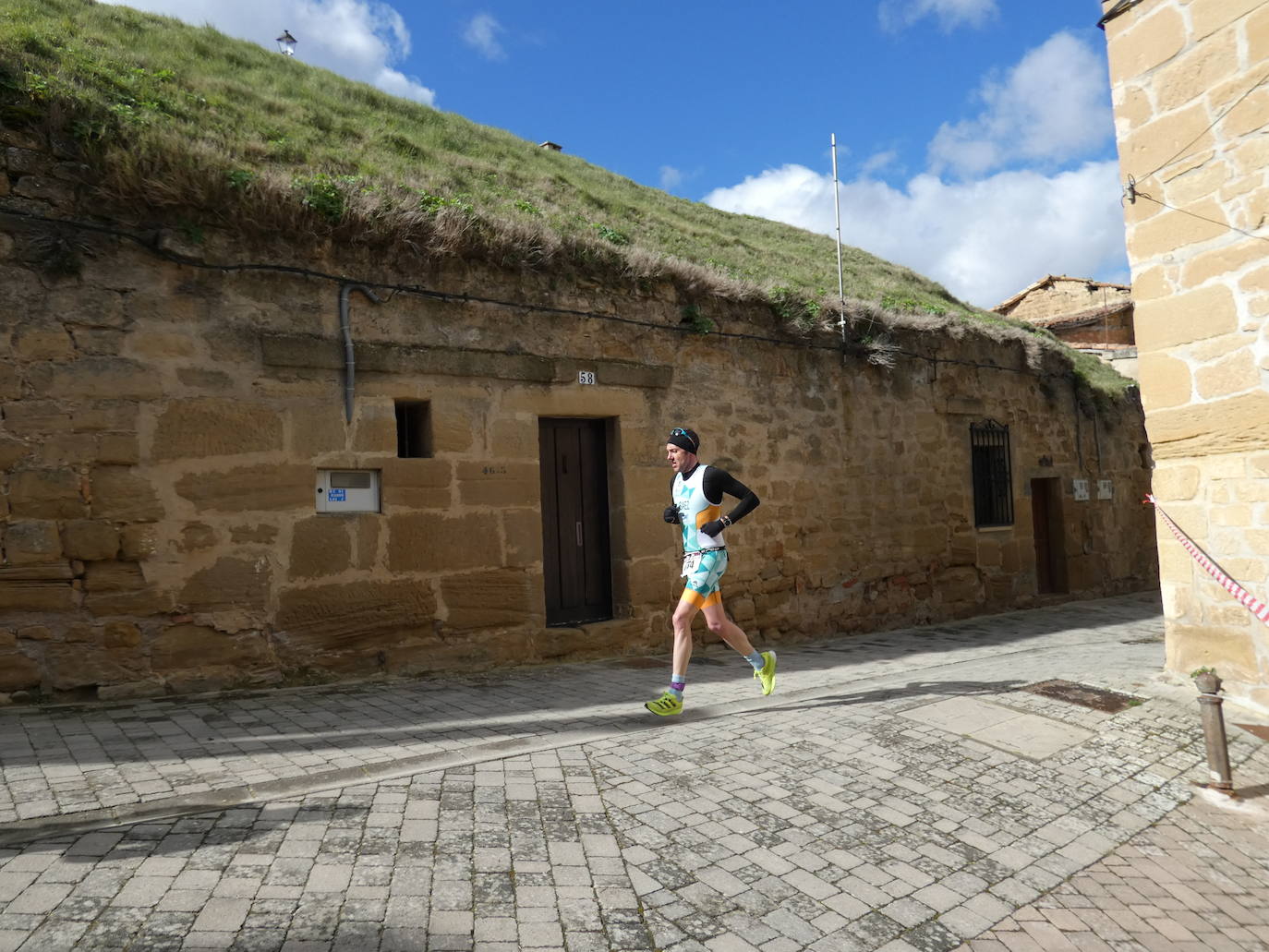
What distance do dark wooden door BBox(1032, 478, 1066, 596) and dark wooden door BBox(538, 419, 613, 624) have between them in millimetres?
7712

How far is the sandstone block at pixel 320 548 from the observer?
6023 mm

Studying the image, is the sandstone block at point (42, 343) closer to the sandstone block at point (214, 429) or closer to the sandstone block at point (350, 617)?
the sandstone block at point (214, 429)

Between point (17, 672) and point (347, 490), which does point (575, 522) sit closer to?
point (347, 490)

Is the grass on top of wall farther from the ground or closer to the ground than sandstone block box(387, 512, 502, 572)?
farther from the ground

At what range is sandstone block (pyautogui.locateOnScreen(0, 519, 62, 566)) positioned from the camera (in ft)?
16.9

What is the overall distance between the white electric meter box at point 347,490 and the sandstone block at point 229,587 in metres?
0.63

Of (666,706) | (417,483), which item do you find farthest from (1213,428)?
(417,483)

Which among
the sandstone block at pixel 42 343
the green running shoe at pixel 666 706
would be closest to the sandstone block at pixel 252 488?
the sandstone block at pixel 42 343

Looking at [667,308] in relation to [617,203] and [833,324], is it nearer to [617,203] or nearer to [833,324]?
[833,324]

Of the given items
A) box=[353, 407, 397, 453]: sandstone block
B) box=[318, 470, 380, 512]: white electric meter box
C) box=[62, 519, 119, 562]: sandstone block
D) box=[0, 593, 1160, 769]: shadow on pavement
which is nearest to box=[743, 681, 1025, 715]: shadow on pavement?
box=[0, 593, 1160, 769]: shadow on pavement

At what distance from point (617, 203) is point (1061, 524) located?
856cm

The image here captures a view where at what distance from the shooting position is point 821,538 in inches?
361

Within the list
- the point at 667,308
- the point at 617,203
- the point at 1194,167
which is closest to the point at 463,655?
the point at 667,308

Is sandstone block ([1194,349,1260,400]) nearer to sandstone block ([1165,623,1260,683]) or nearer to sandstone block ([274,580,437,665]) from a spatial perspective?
sandstone block ([1165,623,1260,683])
